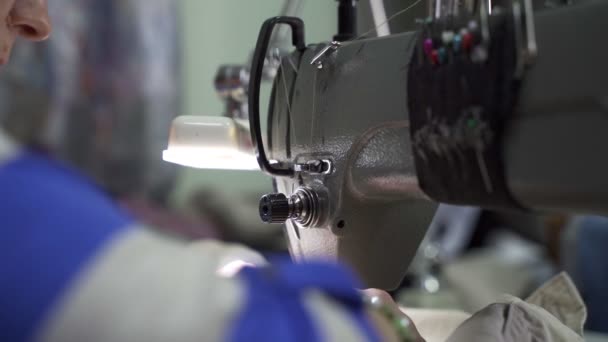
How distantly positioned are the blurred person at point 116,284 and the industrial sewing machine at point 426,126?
21 centimetres

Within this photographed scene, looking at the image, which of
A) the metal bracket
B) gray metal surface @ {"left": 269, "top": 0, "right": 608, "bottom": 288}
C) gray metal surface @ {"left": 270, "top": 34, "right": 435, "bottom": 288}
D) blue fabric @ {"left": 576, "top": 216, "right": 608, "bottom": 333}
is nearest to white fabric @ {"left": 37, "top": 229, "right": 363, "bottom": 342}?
gray metal surface @ {"left": 269, "top": 0, "right": 608, "bottom": 288}

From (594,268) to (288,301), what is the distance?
82.6 inches

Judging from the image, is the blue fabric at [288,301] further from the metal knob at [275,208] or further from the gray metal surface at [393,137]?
the metal knob at [275,208]

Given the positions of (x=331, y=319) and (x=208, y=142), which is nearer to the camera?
(x=331, y=319)

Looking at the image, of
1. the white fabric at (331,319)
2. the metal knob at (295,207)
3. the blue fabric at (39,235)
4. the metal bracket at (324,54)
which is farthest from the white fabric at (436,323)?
the blue fabric at (39,235)

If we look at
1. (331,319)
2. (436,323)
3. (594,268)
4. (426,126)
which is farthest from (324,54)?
(594,268)

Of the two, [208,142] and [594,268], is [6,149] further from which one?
[594,268]

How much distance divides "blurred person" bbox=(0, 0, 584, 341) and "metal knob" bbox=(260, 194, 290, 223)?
0.39 meters

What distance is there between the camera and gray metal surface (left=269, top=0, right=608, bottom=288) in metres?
0.52

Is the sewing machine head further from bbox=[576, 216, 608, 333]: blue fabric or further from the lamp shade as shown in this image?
bbox=[576, 216, 608, 333]: blue fabric

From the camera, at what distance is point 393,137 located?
2.34 feet

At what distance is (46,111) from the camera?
149cm

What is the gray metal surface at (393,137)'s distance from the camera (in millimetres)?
520

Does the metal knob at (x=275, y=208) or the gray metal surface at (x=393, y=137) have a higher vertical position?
the gray metal surface at (x=393, y=137)
